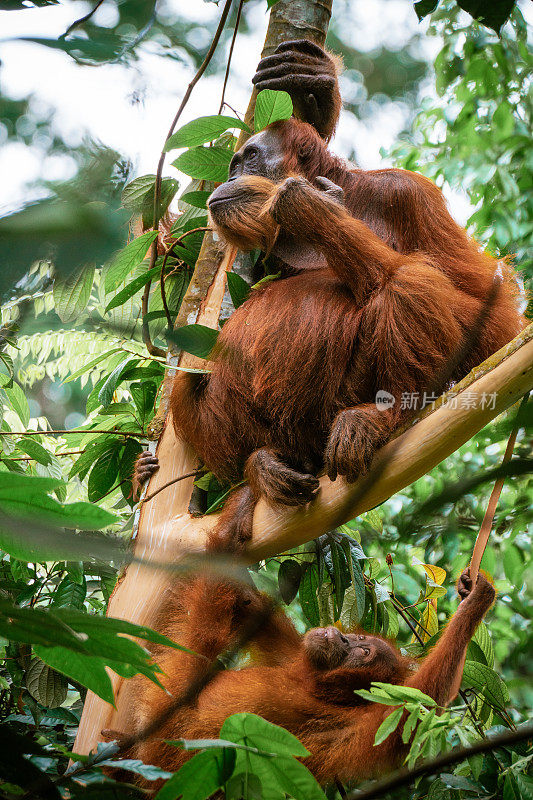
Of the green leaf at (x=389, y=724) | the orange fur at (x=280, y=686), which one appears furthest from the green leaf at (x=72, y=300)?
the green leaf at (x=389, y=724)

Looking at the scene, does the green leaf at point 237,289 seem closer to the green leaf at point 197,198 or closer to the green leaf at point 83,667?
the green leaf at point 197,198

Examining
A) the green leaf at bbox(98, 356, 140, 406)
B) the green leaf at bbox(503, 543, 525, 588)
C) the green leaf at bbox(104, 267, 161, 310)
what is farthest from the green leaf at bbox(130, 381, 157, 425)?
the green leaf at bbox(503, 543, 525, 588)

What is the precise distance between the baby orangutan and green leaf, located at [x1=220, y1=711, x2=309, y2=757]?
790mm

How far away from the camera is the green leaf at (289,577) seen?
2068 mm

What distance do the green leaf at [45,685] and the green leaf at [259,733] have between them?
1070 millimetres

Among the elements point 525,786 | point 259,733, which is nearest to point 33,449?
point 259,733

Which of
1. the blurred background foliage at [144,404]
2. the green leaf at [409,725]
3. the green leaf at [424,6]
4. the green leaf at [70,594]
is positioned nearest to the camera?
the blurred background foliage at [144,404]

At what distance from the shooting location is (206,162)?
209cm

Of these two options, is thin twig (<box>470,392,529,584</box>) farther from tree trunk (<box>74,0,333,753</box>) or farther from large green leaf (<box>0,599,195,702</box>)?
tree trunk (<box>74,0,333,753</box>)

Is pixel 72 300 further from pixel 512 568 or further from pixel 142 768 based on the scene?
pixel 512 568

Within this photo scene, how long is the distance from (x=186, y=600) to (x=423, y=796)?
2.71 feet

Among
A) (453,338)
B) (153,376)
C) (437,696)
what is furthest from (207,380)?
(437,696)

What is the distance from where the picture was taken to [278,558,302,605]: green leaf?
81.4 inches

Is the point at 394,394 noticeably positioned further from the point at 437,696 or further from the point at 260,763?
the point at 260,763
